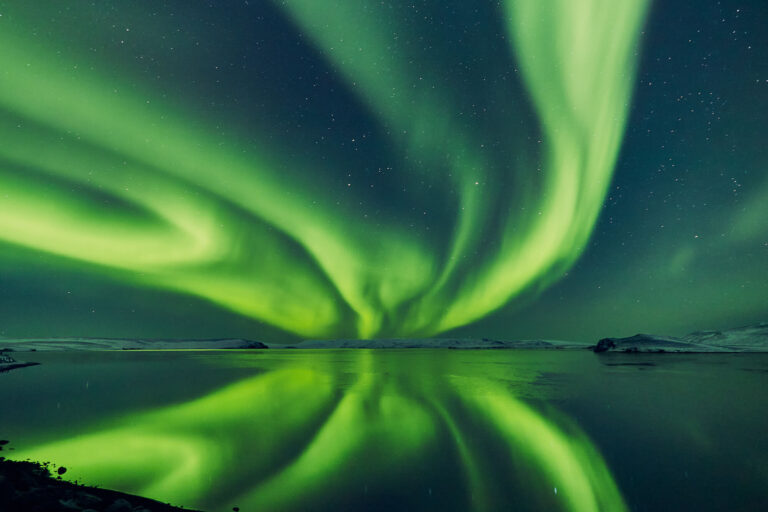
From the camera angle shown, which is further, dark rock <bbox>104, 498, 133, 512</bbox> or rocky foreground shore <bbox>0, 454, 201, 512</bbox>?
dark rock <bbox>104, 498, 133, 512</bbox>

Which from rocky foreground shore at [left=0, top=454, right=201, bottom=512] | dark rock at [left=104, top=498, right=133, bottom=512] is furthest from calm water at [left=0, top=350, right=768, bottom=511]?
dark rock at [left=104, top=498, right=133, bottom=512]

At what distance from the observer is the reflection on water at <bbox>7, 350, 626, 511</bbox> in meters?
10.2

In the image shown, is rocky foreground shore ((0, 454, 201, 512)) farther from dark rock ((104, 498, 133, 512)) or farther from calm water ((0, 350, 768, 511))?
calm water ((0, 350, 768, 511))

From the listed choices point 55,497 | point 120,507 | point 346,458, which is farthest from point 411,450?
point 55,497

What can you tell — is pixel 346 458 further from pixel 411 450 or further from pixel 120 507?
pixel 120 507

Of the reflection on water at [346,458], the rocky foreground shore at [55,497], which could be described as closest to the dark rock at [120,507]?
the rocky foreground shore at [55,497]

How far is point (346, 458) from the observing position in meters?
13.6

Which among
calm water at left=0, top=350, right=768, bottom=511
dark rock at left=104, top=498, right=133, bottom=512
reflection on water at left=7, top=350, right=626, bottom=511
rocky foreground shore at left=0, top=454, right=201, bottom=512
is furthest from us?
calm water at left=0, top=350, right=768, bottom=511

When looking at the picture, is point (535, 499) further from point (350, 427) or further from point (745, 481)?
point (350, 427)

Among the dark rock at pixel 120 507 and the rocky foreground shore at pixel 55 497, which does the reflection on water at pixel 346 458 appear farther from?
the dark rock at pixel 120 507

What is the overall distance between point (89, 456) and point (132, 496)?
18.6 ft

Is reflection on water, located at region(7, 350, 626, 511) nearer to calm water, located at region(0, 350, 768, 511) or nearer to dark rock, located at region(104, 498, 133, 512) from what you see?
calm water, located at region(0, 350, 768, 511)

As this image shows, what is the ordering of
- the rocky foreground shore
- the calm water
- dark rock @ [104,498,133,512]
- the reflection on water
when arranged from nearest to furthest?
1. the rocky foreground shore
2. dark rock @ [104,498,133,512]
3. the reflection on water
4. the calm water

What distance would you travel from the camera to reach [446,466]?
12.7 metres
